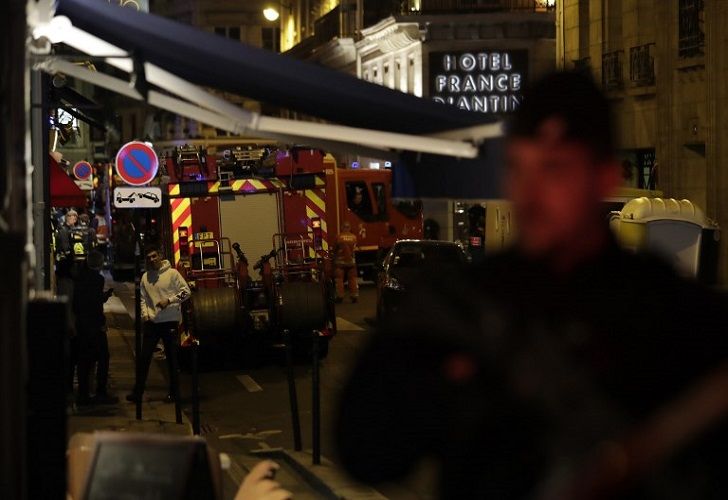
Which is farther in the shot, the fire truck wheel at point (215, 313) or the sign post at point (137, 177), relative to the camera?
the sign post at point (137, 177)

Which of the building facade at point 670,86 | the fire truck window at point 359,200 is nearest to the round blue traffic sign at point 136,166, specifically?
the building facade at point 670,86

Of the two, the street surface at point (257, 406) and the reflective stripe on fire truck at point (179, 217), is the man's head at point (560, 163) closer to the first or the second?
the street surface at point (257, 406)

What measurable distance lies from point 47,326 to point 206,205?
17.7 metres

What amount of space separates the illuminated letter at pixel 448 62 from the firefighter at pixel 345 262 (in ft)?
52.1

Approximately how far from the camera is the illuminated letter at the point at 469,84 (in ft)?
156

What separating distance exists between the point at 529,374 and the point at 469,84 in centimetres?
4569

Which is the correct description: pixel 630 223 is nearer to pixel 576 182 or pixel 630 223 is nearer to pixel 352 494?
pixel 352 494

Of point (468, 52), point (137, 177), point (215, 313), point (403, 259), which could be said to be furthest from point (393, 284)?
point (468, 52)

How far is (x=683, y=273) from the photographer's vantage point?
308cm

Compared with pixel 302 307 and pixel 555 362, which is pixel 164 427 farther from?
pixel 555 362

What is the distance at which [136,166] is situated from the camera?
2203cm

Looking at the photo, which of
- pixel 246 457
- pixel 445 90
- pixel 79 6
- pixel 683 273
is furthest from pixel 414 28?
pixel 683 273

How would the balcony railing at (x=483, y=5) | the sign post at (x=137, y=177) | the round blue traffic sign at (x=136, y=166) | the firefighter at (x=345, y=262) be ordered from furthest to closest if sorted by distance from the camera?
the balcony railing at (x=483, y=5) → the firefighter at (x=345, y=262) → the round blue traffic sign at (x=136, y=166) → the sign post at (x=137, y=177)

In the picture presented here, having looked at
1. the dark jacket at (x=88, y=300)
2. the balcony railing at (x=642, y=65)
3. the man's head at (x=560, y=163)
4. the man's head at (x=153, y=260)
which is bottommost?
the dark jacket at (x=88, y=300)
